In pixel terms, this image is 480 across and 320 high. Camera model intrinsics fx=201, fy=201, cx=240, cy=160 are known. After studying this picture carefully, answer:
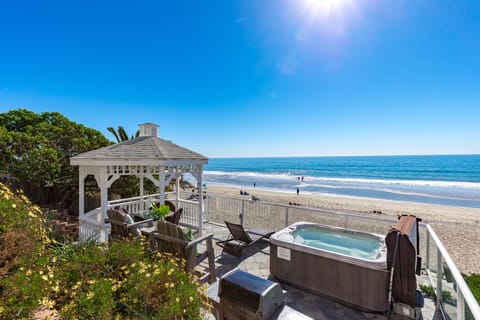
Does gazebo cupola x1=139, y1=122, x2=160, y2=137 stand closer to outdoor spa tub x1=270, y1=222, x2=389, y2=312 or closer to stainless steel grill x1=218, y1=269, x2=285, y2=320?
outdoor spa tub x1=270, y1=222, x2=389, y2=312

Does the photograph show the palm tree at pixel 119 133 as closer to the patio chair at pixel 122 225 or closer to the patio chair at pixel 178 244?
the patio chair at pixel 122 225

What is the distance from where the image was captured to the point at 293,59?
8.75 meters

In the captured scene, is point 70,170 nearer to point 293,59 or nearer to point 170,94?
point 170,94

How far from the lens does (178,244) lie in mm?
3035

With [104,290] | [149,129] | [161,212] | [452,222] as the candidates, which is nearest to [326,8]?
[149,129]

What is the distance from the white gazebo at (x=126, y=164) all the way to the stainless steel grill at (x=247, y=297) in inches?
155

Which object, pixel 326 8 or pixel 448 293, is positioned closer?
pixel 448 293

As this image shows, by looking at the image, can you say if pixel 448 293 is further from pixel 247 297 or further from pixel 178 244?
pixel 178 244

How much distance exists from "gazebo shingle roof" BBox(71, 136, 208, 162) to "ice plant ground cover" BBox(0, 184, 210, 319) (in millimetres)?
3194

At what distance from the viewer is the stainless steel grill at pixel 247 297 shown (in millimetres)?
1376

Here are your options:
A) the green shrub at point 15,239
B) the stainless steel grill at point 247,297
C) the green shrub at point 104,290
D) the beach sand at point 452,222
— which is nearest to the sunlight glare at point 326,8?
the stainless steel grill at point 247,297

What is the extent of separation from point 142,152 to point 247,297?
4977mm

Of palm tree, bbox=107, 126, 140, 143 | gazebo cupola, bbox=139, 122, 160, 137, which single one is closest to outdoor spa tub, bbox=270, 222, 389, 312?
gazebo cupola, bbox=139, 122, 160, 137

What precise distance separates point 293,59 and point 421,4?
13.6 feet
